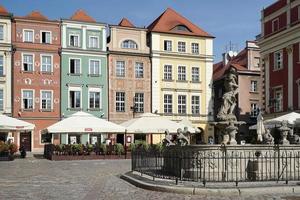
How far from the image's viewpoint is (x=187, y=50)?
47.8 meters

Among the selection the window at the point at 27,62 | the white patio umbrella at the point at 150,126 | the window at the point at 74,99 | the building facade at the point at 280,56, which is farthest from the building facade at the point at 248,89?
the window at the point at 27,62

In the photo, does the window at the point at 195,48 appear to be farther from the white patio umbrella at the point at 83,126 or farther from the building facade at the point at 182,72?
the white patio umbrella at the point at 83,126

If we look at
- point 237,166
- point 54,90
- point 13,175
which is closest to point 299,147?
point 237,166

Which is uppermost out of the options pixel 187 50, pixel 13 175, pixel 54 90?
pixel 187 50

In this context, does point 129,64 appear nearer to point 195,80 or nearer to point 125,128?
point 195,80

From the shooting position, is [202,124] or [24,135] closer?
[24,135]

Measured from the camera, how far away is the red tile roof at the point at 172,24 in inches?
1869

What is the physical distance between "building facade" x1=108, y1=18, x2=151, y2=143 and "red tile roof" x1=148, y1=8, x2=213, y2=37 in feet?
7.38

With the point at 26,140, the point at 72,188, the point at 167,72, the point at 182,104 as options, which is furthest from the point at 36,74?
the point at 72,188

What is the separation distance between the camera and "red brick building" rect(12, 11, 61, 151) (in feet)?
138

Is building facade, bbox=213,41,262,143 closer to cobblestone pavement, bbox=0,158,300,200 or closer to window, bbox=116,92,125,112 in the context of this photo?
window, bbox=116,92,125,112

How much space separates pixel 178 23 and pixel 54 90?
14528 mm

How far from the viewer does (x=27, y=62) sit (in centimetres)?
4247

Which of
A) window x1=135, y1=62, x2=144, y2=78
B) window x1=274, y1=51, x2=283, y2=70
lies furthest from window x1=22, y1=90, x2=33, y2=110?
window x1=274, y1=51, x2=283, y2=70
